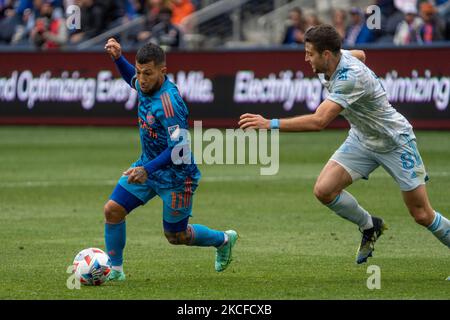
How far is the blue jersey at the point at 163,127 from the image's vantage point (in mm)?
9438

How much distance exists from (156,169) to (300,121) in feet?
4.19

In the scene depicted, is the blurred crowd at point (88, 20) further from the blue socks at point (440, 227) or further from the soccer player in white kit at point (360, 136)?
the blue socks at point (440, 227)

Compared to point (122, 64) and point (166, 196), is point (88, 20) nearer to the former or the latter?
point (122, 64)

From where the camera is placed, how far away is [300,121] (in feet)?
29.7

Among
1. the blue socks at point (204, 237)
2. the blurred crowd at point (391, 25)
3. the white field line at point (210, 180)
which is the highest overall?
the blurred crowd at point (391, 25)

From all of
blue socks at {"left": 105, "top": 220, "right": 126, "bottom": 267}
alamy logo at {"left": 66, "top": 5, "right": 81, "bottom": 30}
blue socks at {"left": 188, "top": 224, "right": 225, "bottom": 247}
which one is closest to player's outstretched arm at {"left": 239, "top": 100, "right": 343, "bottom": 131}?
blue socks at {"left": 188, "top": 224, "right": 225, "bottom": 247}

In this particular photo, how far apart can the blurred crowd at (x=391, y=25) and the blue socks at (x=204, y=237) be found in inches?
609

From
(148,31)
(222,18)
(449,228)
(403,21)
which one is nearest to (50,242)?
(449,228)

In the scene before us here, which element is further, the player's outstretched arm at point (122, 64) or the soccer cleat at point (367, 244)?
the soccer cleat at point (367, 244)

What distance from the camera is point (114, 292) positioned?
906cm

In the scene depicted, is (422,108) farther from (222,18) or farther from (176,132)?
(176,132)

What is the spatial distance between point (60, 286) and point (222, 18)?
23.4 metres

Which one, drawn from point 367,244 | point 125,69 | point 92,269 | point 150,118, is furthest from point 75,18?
point 92,269

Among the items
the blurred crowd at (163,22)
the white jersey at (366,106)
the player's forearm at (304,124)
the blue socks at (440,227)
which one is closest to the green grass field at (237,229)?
the blue socks at (440,227)
